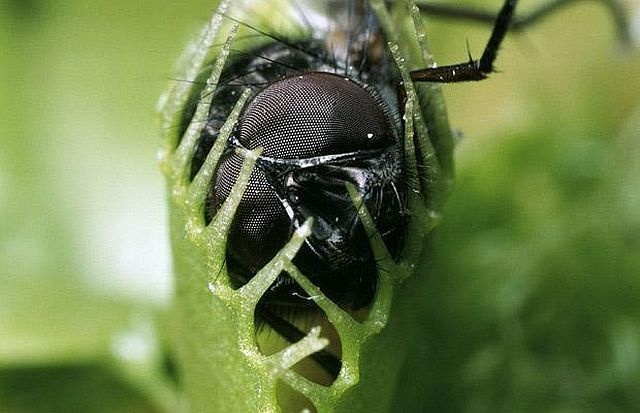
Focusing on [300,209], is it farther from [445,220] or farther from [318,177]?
[445,220]

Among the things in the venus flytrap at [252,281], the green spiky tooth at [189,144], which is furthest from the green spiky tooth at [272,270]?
the green spiky tooth at [189,144]

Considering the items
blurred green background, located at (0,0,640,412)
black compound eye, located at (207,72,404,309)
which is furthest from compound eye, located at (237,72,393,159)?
blurred green background, located at (0,0,640,412)

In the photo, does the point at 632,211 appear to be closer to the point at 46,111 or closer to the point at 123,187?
the point at 123,187

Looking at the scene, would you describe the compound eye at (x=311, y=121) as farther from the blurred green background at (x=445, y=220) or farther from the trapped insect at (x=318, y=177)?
the blurred green background at (x=445, y=220)

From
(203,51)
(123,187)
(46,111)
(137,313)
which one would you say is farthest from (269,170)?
(46,111)

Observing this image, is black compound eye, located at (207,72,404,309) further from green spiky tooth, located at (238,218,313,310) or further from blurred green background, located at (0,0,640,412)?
blurred green background, located at (0,0,640,412)

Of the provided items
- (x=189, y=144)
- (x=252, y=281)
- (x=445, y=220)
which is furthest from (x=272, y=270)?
(x=445, y=220)
